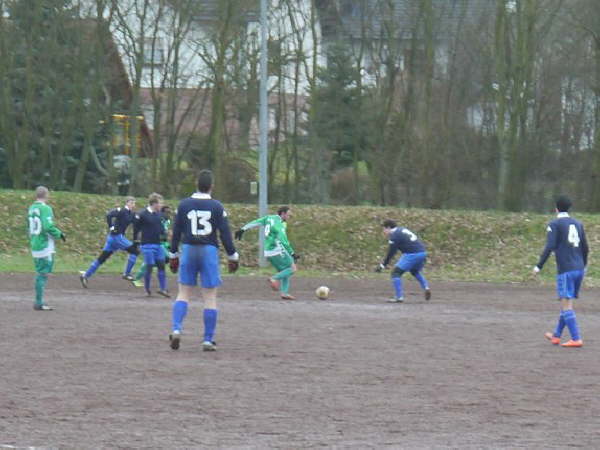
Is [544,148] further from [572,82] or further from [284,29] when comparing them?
[284,29]

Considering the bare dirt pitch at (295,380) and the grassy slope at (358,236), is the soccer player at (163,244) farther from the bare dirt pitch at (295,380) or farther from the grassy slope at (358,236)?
the grassy slope at (358,236)

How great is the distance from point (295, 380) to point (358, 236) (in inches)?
824

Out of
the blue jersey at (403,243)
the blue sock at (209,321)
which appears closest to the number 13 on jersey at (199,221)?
the blue sock at (209,321)

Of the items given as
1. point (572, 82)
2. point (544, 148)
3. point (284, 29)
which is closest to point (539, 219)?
point (544, 148)

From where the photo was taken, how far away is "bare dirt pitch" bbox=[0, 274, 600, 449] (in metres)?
8.42

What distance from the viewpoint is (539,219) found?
32875 millimetres

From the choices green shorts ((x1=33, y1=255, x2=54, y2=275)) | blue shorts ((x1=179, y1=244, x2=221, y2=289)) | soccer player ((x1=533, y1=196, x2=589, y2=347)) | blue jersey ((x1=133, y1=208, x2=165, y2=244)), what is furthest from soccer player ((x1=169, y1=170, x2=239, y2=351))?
blue jersey ((x1=133, y1=208, x2=165, y2=244))

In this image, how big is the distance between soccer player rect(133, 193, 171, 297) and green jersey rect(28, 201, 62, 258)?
11.2 feet

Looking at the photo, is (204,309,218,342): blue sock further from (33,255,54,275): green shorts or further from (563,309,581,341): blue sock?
(33,255,54,275): green shorts

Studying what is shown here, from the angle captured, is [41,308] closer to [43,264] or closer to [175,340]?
[43,264]

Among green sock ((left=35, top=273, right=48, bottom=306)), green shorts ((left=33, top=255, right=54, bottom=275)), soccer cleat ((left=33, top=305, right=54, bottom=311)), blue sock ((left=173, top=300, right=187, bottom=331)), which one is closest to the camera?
blue sock ((left=173, top=300, right=187, bottom=331))

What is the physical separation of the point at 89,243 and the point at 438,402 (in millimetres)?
22123

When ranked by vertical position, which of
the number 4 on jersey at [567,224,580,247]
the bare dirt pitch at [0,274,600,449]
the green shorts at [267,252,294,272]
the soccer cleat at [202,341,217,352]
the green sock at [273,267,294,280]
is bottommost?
the bare dirt pitch at [0,274,600,449]

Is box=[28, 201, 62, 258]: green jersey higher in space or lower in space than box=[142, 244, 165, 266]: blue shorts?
higher
